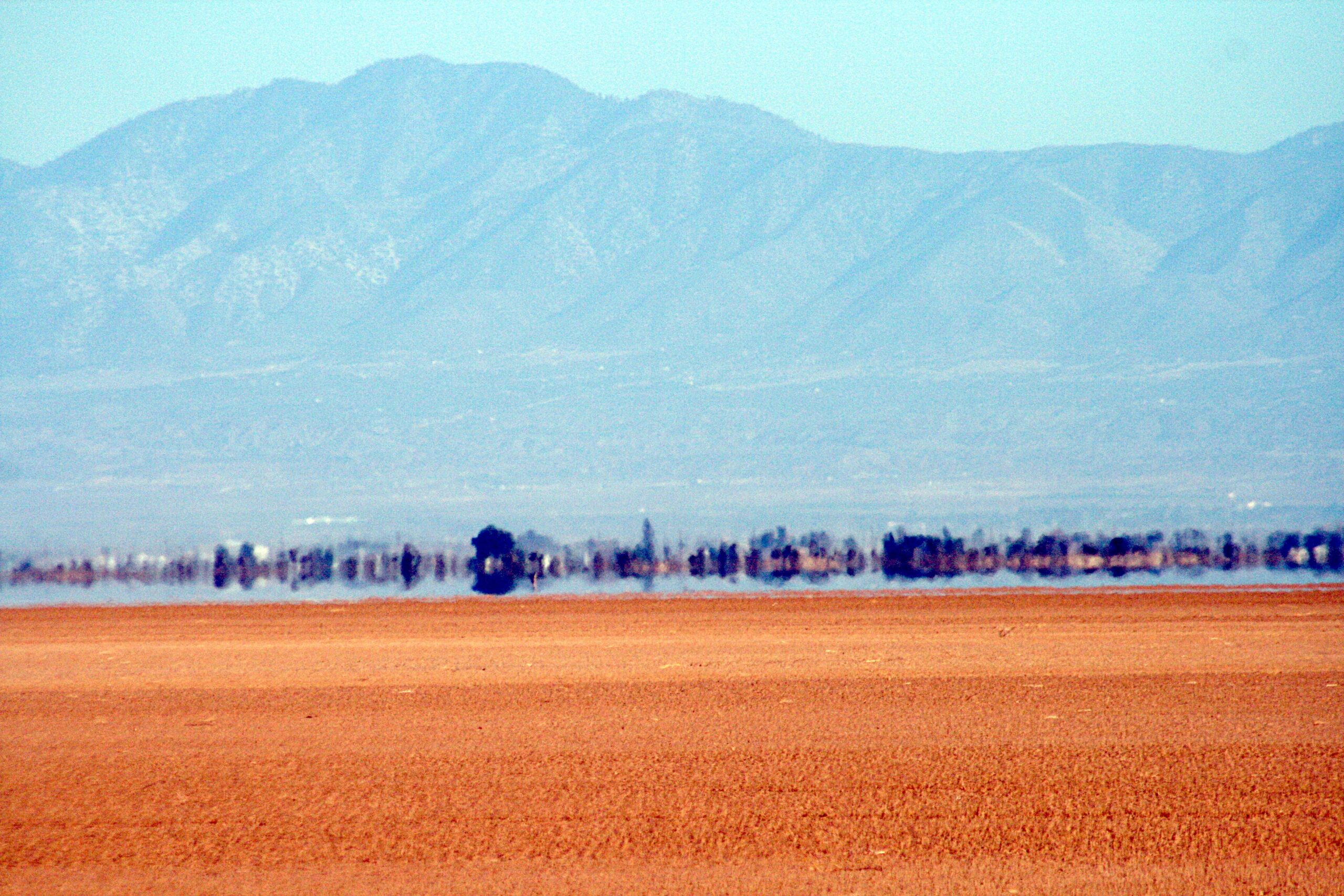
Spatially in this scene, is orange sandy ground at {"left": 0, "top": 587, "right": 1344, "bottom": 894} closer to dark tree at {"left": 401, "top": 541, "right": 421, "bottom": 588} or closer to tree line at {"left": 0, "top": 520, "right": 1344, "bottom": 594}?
dark tree at {"left": 401, "top": 541, "right": 421, "bottom": 588}

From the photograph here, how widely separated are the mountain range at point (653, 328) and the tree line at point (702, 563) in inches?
1146

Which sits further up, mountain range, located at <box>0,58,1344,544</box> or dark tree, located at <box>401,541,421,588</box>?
mountain range, located at <box>0,58,1344,544</box>

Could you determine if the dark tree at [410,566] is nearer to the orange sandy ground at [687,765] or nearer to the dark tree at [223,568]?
the dark tree at [223,568]

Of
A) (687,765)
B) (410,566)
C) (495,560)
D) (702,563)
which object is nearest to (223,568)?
(410,566)

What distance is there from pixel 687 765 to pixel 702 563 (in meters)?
25.3

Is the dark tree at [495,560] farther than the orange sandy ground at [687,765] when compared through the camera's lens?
Yes

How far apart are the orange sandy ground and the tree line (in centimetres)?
1464

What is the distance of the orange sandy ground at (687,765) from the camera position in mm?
9836

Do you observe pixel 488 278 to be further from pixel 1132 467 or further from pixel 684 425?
pixel 1132 467

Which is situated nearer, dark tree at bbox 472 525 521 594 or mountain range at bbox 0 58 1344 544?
dark tree at bbox 472 525 521 594

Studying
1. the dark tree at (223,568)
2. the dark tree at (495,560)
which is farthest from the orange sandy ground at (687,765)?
the dark tree at (223,568)

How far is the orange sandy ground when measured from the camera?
9836 mm

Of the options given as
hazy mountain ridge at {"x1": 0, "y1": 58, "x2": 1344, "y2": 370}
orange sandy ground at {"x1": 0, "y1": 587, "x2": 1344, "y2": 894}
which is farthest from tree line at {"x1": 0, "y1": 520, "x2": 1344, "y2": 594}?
hazy mountain ridge at {"x1": 0, "y1": 58, "x2": 1344, "y2": 370}

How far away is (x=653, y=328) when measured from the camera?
141 meters
